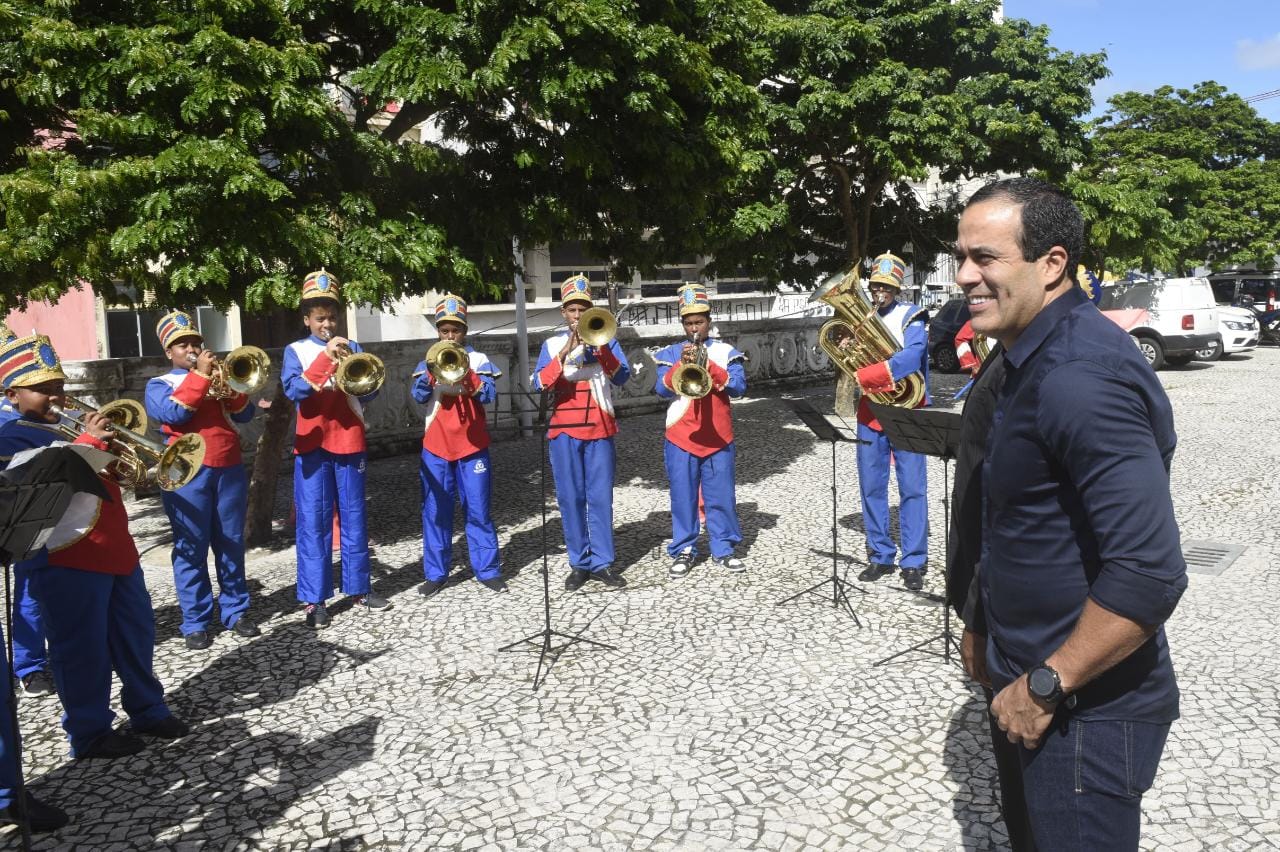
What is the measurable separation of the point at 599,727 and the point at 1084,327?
3.21 metres

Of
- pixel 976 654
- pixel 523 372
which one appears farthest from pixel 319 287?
pixel 523 372

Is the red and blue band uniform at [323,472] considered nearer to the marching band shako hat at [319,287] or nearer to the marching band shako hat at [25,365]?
the marching band shako hat at [319,287]

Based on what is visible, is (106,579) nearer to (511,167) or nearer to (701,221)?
(511,167)

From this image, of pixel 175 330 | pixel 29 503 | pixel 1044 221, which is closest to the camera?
pixel 1044 221

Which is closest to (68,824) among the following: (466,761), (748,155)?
(466,761)

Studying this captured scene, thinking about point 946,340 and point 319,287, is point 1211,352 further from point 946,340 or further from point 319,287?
point 319,287

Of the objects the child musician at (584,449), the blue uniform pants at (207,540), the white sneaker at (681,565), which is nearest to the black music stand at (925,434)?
the white sneaker at (681,565)

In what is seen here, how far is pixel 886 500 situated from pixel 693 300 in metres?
2.04


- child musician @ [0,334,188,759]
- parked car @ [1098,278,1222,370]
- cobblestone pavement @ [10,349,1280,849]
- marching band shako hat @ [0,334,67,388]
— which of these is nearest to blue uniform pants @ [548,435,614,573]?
cobblestone pavement @ [10,349,1280,849]

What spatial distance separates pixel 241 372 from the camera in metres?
6.22

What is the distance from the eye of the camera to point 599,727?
181 inches

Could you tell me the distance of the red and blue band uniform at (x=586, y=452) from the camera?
698cm

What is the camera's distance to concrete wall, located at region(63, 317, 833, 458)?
10.1 metres

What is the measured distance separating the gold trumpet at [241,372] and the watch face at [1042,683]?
17.2ft
